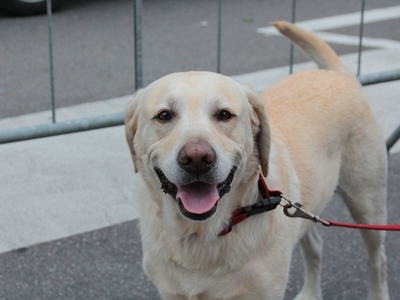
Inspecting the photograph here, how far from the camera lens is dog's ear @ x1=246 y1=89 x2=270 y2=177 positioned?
2.85 m

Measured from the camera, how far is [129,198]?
4.93m

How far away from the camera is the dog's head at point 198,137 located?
251cm

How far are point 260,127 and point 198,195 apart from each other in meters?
0.43

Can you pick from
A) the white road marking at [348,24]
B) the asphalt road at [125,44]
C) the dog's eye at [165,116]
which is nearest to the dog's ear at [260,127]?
the dog's eye at [165,116]

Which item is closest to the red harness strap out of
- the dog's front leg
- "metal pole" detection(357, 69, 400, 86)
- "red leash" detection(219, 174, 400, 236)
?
"red leash" detection(219, 174, 400, 236)

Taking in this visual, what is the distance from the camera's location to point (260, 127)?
9.43 feet

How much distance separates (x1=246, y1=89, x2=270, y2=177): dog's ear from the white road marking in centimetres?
576

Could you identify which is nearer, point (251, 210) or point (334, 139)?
point (251, 210)

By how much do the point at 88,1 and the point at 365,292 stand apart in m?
7.11

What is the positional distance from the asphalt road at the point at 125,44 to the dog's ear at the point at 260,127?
3908 mm

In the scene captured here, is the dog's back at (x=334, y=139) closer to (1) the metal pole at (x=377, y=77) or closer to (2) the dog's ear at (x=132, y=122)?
(2) the dog's ear at (x=132, y=122)

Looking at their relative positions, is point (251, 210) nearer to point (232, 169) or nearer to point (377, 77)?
point (232, 169)

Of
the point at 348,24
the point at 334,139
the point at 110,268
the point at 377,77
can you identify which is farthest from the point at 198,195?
the point at 348,24

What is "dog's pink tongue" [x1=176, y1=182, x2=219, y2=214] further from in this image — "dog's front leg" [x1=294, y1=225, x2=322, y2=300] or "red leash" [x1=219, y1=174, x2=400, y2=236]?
"dog's front leg" [x1=294, y1=225, x2=322, y2=300]
